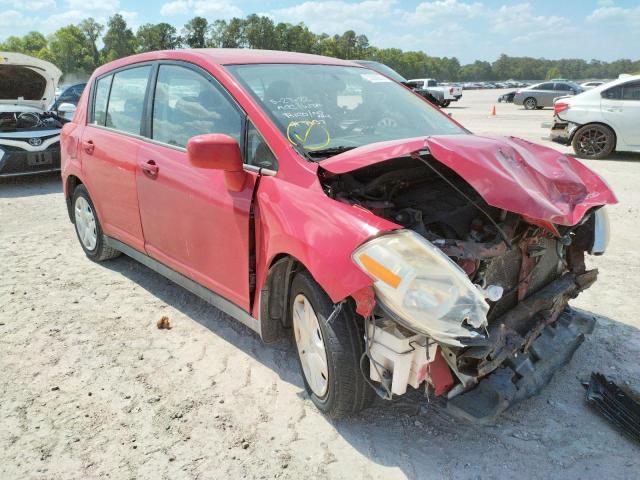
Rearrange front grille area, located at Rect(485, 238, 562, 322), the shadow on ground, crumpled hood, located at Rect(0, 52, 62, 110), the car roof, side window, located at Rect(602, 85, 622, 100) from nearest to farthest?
front grille area, located at Rect(485, 238, 562, 322) → the car roof → the shadow on ground → crumpled hood, located at Rect(0, 52, 62, 110) → side window, located at Rect(602, 85, 622, 100)

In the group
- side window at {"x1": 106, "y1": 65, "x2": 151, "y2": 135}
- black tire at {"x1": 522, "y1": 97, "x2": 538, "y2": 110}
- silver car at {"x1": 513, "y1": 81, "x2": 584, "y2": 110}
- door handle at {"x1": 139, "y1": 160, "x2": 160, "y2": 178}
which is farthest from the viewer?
black tire at {"x1": 522, "y1": 97, "x2": 538, "y2": 110}

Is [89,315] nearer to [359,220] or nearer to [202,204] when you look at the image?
[202,204]

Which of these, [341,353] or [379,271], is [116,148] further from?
[379,271]

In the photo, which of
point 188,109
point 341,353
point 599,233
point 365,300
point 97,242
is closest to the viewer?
point 365,300

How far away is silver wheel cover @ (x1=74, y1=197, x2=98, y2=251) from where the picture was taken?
15.6 ft

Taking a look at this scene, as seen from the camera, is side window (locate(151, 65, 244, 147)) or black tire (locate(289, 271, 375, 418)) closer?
black tire (locate(289, 271, 375, 418))

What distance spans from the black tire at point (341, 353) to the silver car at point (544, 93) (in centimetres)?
2897

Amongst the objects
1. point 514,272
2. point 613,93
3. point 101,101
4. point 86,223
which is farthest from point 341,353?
point 613,93

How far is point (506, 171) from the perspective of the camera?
224 centimetres

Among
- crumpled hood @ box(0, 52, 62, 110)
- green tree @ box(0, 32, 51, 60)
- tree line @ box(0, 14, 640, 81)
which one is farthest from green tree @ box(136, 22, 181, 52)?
crumpled hood @ box(0, 52, 62, 110)

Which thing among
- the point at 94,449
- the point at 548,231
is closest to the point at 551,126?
the point at 548,231

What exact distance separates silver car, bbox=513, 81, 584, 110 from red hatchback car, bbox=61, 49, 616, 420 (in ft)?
90.4

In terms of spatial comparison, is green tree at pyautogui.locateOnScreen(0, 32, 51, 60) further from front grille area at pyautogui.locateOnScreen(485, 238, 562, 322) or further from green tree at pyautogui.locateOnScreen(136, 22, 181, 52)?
front grille area at pyautogui.locateOnScreen(485, 238, 562, 322)

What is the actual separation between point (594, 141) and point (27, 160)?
33.9 feet
